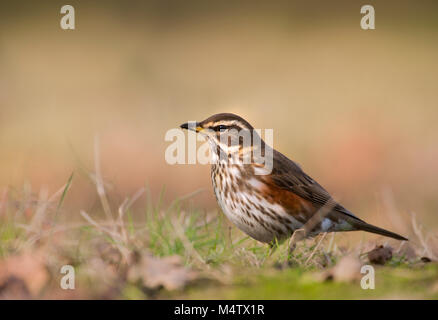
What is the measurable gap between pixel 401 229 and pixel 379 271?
7.12 ft

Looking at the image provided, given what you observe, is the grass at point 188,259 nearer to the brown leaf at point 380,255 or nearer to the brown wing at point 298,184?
the brown leaf at point 380,255

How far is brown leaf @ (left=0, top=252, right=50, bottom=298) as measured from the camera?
3.88 meters

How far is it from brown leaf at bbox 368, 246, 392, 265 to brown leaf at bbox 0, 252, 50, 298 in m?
2.44

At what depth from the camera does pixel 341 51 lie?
1850 cm

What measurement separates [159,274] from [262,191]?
A: 2347mm

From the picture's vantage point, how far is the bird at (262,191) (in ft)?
19.5

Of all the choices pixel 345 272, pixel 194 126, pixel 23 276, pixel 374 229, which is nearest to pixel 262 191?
pixel 194 126

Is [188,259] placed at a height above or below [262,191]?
below

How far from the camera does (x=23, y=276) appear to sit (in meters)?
3.94

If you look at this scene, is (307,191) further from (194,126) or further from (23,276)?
(23,276)

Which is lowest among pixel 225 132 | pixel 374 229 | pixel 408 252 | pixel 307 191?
pixel 408 252

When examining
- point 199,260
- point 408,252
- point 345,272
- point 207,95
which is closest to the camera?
point 345,272

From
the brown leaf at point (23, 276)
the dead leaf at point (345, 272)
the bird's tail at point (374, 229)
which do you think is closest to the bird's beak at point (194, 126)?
the bird's tail at point (374, 229)

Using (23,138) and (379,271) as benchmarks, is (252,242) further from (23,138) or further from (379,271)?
(23,138)
